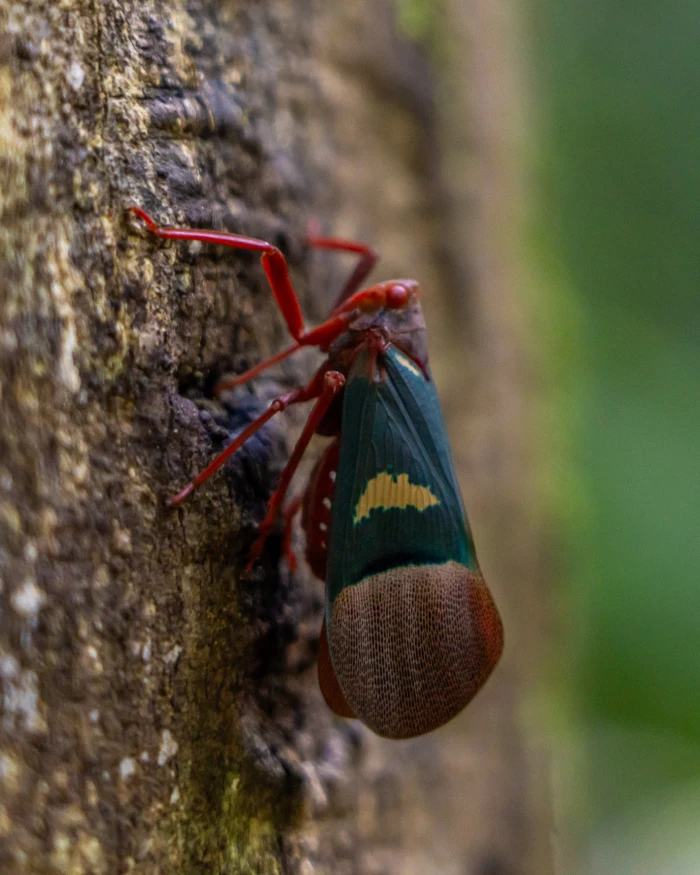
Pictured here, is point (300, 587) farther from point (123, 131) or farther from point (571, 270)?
point (571, 270)

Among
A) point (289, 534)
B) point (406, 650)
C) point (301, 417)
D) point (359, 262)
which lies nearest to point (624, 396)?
point (359, 262)

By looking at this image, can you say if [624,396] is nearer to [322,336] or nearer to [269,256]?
[322,336]

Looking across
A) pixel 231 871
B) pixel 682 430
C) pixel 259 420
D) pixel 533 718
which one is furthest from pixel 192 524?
pixel 682 430

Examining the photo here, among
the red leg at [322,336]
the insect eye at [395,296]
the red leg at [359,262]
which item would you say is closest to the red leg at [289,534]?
the red leg at [322,336]

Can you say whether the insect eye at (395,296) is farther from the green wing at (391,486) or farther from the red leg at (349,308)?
the green wing at (391,486)

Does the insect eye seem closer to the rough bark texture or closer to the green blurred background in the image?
the rough bark texture

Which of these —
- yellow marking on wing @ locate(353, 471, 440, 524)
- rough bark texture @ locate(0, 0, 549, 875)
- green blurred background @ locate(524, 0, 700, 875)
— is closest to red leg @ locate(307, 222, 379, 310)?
rough bark texture @ locate(0, 0, 549, 875)
